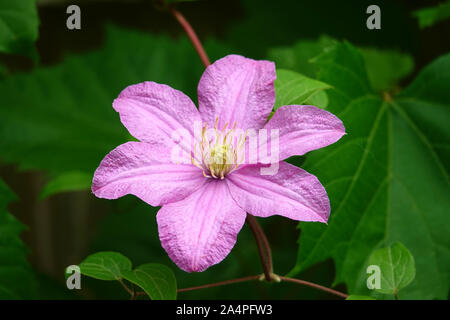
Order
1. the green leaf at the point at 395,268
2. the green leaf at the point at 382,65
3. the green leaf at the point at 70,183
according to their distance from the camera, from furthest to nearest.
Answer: the green leaf at the point at 382,65 < the green leaf at the point at 70,183 < the green leaf at the point at 395,268

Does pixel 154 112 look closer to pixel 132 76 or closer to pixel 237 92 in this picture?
pixel 237 92

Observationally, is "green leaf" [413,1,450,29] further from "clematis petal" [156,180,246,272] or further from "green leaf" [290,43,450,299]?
"clematis petal" [156,180,246,272]

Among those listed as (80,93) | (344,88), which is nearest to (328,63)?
(344,88)

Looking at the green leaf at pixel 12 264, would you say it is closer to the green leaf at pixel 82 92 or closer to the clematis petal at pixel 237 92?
the clematis petal at pixel 237 92

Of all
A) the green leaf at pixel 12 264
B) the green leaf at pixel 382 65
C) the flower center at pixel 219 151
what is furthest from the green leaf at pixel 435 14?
the green leaf at pixel 12 264

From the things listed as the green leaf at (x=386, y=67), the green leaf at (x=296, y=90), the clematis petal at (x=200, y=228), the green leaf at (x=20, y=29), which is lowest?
the clematis petal at (x=200, y=228)
